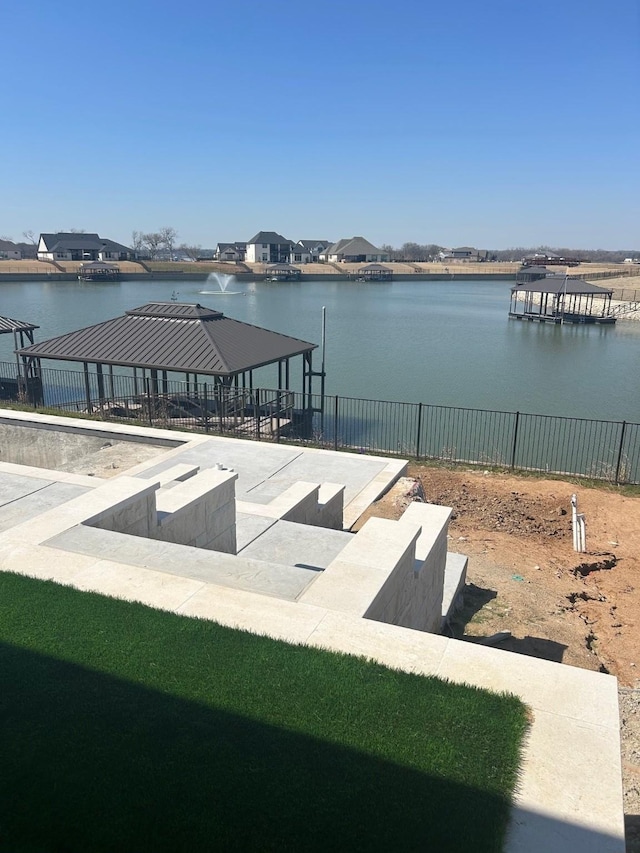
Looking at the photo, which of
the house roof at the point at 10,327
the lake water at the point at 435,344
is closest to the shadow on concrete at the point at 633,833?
the lake water at the point at 435,344

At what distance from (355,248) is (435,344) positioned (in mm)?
112700

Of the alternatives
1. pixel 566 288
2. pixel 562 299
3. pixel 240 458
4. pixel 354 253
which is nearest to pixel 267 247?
pixel 354 253

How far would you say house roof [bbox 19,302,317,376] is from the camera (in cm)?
1795

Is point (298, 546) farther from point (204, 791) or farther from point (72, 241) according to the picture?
point (72, 241)

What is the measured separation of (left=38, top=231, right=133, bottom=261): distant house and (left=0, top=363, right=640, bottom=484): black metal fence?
11049 cm

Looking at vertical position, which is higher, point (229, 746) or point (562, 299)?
point (229, 746)

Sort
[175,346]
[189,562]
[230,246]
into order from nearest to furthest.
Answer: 1. [189,562]
2. [175,346]
3. [230,246]

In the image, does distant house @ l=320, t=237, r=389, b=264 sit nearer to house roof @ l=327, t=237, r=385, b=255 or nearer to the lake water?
house roof @ l=327, t=237, r=385, b=255

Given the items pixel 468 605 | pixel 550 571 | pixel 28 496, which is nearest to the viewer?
pixel 468 605

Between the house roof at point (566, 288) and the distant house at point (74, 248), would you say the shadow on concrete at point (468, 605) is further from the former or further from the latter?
the distant house at point (74, 248)

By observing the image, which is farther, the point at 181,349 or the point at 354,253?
the point at 354,253

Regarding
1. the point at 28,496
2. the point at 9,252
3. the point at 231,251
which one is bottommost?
the point at 28,496

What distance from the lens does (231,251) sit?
150 meters

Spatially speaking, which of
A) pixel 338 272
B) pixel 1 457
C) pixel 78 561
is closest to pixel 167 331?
pixel 1 457
